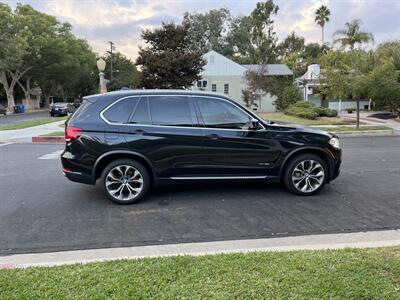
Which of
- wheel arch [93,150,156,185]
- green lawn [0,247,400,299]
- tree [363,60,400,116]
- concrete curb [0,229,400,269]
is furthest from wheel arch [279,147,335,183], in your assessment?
tree [363,60,400,116]

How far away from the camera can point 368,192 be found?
5992mm

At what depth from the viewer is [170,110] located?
5434 mm

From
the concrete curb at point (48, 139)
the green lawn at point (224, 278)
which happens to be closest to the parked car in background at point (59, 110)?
the concrete curb at point (48, 139)

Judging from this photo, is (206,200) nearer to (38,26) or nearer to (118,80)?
(38,26)

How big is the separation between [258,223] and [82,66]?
58274mm

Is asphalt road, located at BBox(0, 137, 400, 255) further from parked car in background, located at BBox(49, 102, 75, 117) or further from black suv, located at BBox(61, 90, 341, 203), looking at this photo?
parked car in background, located at BBox(49, 102, 75, 117)

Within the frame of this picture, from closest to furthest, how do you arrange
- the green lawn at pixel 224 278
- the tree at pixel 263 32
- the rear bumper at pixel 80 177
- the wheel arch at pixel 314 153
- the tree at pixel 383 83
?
1. the green lawn at pixel 224 278
2. the rear bumper at pixel 80 177
3. the wheel arch at pixel 314 153
4. the tree at pixel 383 83
5. the tree at pixel 263 32

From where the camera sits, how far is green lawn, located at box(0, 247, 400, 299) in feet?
9.01

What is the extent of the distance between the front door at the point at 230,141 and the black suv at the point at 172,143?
16mm

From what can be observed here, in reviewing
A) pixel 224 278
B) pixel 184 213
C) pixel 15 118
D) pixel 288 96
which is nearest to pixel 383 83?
pixel 184 213

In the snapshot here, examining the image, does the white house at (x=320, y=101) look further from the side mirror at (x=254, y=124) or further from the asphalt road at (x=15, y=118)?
the side mirror at (x=254, y=124)

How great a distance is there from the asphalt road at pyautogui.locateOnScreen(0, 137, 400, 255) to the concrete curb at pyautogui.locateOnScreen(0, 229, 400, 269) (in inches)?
6.7

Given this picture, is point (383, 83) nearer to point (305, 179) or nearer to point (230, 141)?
point (305, 179)

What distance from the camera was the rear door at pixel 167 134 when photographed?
528 centimetres
